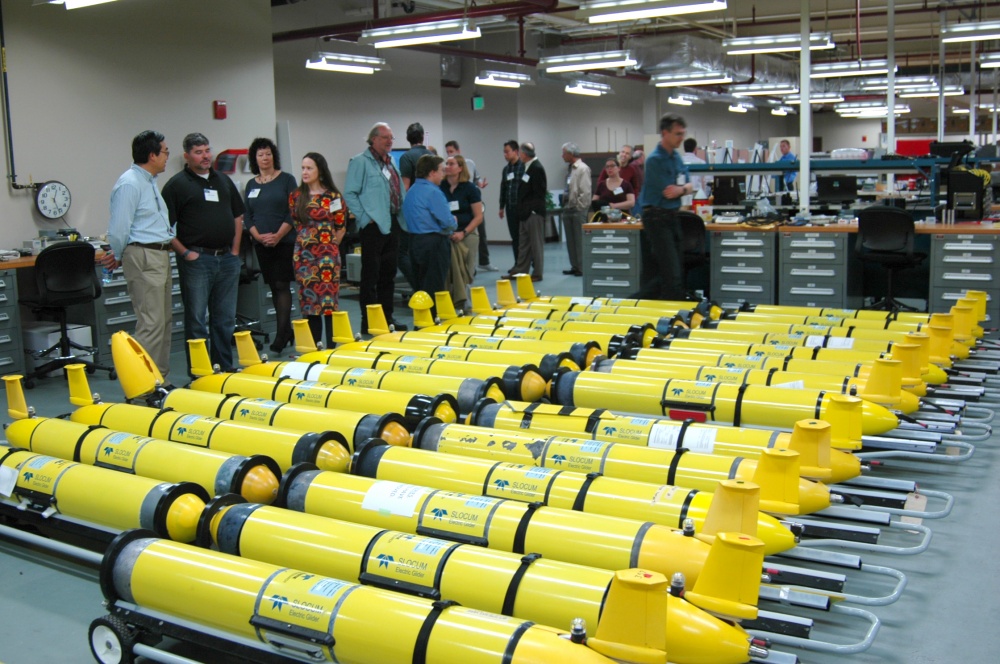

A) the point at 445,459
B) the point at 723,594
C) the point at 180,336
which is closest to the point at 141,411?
the point at 445,459

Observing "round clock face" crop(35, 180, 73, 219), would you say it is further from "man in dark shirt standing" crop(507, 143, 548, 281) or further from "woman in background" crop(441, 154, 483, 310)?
"man in dark shirt standing" crop(507, 143, 548, 281)

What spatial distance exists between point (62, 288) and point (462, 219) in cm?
330

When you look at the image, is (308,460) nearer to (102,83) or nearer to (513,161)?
(102,83)

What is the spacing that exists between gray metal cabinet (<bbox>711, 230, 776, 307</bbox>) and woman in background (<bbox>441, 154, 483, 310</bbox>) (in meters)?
1.99

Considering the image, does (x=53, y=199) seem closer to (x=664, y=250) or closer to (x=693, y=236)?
(x=664, y=250)

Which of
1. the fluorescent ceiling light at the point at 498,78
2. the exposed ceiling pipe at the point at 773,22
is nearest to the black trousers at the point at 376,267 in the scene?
the fluorescent ceiling light at the point at 498,78

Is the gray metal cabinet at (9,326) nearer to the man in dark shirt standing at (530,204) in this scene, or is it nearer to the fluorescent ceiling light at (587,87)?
the man in dark shirt standing at (530,204)

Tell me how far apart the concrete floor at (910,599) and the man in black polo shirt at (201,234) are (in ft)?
7.33

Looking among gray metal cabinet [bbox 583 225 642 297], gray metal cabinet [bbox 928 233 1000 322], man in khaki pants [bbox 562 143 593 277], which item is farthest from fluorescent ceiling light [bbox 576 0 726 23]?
man in khaki pants [bbox 562 143 593 277]

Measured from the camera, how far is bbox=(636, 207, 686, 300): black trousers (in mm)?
6219

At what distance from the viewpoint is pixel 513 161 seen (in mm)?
9570

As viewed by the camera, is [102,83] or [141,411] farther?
[102,83]

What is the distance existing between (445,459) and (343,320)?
2495 mm

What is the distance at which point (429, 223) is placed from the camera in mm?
6473
